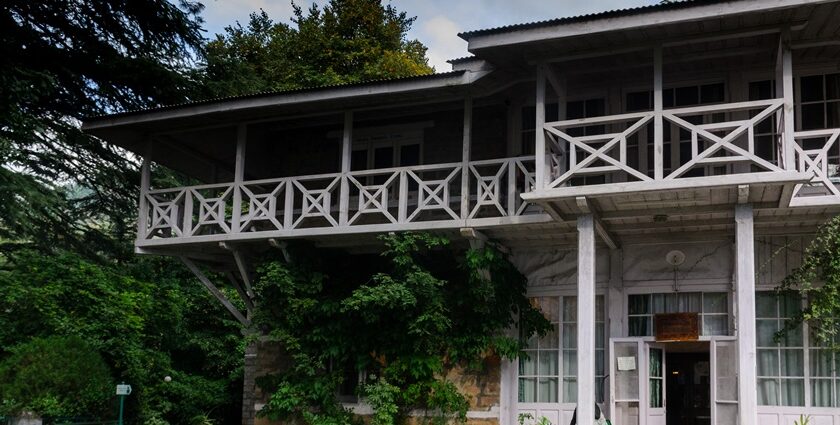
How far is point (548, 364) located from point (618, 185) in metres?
4.16

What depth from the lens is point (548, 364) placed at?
15.0 metres

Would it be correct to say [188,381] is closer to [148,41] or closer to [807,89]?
[148,41]

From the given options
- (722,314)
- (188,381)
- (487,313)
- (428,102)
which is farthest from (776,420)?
(188,381)

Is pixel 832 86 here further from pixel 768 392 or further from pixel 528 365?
pixel 528 365

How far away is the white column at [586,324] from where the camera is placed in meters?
12.1

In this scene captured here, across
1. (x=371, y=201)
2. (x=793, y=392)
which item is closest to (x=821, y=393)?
(x=793, y=392)

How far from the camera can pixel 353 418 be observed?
1559cm

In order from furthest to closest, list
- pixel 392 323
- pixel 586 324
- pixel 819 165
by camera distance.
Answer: pixel 392 323 → pixel 819 165 → pixel 586 324

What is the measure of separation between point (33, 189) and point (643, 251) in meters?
11.5

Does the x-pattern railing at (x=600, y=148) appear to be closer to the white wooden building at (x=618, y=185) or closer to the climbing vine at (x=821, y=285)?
the white wooden building at (x=618, y=185)

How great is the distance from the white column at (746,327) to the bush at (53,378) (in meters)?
10.7

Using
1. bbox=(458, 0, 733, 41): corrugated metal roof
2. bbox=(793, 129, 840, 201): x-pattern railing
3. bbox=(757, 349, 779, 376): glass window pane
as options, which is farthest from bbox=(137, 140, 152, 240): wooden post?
bbox=(793, 129, 840, 201): x-pattern railing

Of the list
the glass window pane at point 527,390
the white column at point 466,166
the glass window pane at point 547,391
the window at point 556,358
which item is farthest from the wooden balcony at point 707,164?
the glass window pane at point 527,390

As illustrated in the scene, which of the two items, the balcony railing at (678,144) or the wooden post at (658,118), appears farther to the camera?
the wooden post at (658,118)
